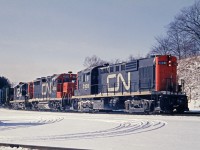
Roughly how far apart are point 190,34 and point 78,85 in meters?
25.9

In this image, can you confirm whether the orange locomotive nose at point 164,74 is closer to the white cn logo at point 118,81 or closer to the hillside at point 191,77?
the white cn logo at point 118,81

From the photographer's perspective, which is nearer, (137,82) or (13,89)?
(137,82)

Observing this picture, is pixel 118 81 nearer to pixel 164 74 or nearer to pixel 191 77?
pixel 164 74

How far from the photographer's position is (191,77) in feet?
120

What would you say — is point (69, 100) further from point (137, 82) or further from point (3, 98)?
point (3, 98)

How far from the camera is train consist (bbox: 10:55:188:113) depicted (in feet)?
64.8

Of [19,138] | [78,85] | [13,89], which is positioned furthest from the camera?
[13,89]

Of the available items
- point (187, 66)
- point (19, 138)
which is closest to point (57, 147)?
point (19, 138)

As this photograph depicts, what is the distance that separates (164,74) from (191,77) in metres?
17.4

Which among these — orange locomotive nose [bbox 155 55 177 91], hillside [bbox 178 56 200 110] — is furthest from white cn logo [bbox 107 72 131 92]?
hillside [bbox 178 56 200 110]

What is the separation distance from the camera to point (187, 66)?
38.9 m

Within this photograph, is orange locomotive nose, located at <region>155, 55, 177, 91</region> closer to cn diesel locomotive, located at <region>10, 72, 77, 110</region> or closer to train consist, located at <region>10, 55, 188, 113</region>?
train consist, located at <region>10, 55, 188, 113</region>

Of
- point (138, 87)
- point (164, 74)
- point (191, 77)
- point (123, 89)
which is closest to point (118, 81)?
point (123, 89)

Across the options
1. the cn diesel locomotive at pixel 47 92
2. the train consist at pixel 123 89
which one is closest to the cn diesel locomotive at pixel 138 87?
the train consist at pixel 123 89
